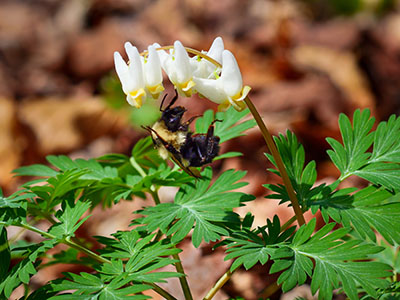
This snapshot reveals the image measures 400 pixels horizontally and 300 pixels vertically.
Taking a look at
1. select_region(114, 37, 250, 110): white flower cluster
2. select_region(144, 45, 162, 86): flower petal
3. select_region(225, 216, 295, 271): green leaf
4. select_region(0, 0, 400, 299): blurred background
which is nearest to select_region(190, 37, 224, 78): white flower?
select_region(114, 37, 250, 110): white flower cluster

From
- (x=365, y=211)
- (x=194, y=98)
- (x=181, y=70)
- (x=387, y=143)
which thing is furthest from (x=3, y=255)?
(x=194, y=98)

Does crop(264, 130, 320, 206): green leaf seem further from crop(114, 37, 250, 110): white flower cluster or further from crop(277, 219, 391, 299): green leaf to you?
crop(114, 37, 250, 110): white flower cluster

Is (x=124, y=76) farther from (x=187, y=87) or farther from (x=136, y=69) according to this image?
(x=187, y=87)

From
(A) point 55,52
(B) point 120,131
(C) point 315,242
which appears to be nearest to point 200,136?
(C) point 315,242

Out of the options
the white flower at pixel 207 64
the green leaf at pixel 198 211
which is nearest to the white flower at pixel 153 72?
the white flower at pixel 207 64

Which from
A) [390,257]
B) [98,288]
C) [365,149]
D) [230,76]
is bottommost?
[390,257]

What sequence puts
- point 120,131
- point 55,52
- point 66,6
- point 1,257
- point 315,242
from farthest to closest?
point 66,6 < point 55,52 < point 120,131 < point 1,257 < point 315,242

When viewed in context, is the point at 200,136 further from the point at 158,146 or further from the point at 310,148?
the point at 310,148
